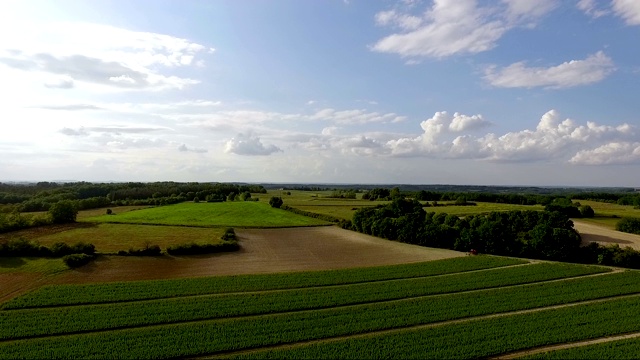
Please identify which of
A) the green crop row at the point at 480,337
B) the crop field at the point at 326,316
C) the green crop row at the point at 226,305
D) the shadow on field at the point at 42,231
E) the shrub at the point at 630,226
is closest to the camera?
the green crop row at the point at 480,337

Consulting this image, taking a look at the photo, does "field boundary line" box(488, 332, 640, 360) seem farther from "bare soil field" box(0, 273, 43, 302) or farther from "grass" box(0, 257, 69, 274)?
"grass" box(0, 257, 69, 274)

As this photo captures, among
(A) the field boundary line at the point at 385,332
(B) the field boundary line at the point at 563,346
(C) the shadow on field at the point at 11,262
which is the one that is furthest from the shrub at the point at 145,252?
(B) the field boundary line at the point at 563,346

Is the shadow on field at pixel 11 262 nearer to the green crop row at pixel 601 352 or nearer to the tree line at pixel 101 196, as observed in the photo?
the green crop row at pixel 601 352

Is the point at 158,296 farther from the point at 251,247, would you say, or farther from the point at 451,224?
the point at 451,224

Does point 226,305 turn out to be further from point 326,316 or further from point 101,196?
point 101,196

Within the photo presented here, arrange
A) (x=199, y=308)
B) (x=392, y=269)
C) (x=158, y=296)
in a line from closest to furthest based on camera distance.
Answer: (x=199, y=308), (x=158, y=296), (x=392, y=269)

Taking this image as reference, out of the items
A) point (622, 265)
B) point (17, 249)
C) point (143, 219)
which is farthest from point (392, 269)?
point (143, 219)
